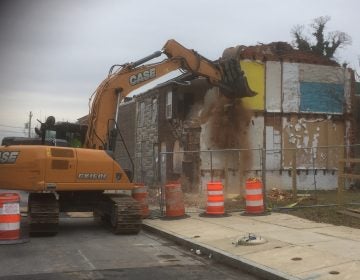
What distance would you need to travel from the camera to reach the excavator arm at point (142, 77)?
1497 centimetres

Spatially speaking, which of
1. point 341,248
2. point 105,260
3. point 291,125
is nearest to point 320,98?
point 291,125

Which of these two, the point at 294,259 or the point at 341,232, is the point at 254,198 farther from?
the point at 294,259

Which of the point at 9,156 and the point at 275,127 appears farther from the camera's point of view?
the point at 275,127

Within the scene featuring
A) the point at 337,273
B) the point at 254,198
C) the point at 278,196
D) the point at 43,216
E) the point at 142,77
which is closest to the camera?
the point at 337,273

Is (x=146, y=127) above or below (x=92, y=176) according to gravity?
above

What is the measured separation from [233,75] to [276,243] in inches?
435

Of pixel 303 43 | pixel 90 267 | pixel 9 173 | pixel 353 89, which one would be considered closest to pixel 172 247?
pixel 90 267

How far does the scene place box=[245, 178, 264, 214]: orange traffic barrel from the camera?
47.8 ft

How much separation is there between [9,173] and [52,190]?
1.16m

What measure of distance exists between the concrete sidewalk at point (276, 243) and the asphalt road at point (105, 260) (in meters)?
0.27

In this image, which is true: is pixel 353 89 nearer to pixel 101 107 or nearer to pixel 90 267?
pixel 101 107

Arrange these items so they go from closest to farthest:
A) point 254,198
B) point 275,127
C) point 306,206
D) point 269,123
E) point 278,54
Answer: point 254,198 < point 306,206 < point 269,123 < point 275,127 < point 278,54

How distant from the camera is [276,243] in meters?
10.2

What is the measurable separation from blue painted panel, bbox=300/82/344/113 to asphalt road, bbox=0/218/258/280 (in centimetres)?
1412
